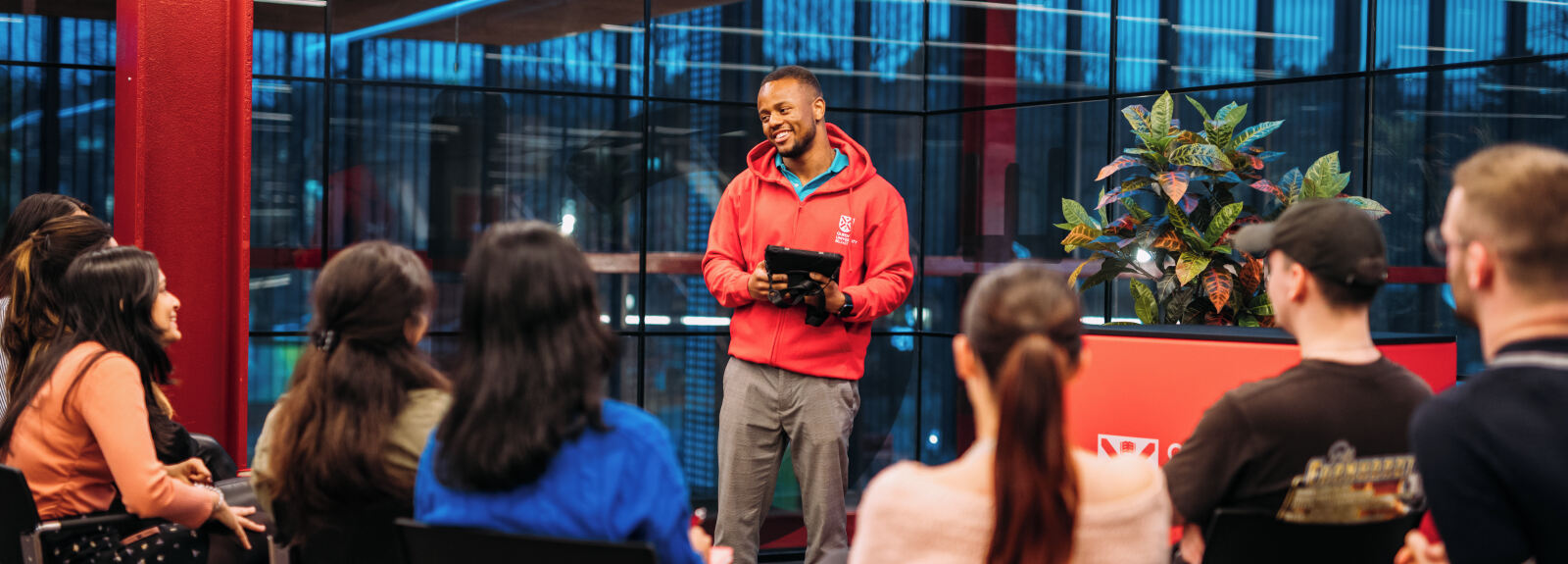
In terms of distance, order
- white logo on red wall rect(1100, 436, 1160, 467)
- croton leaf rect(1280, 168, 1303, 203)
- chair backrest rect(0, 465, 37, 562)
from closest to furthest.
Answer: chair backrest rect(0, 465, 37, 562) < white logo on red wall rect(1100, 436, 1160, 467) < croton leaf rect(1280, 168, 1303, 203)

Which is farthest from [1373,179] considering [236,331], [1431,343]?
[236,331]

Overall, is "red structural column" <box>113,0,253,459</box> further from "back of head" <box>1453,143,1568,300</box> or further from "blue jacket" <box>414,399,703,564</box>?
"back of head" <box>1453,143,1568,300</box>

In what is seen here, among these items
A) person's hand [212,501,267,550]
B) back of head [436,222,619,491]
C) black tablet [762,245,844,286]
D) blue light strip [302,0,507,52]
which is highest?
blue light strip [302,0,507,52]

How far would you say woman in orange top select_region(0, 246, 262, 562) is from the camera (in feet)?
7.67

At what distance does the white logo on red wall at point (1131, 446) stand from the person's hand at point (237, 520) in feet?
6.81

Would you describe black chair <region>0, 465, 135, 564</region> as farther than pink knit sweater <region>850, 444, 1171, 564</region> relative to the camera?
Yes

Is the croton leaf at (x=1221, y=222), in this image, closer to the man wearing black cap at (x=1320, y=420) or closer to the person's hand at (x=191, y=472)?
the man wearing black cap at (x=1320, y=420)

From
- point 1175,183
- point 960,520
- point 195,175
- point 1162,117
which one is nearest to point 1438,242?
point 960,520

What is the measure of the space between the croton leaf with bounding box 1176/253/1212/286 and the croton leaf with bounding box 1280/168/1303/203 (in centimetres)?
34

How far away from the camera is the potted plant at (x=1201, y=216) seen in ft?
12.0

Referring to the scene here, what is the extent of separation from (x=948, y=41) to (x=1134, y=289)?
2.02 m

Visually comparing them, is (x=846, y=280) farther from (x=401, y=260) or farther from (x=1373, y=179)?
(x=1373, y=179)

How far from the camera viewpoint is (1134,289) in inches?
158

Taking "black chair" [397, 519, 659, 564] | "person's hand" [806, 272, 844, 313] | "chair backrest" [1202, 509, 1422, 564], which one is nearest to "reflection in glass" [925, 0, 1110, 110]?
"person's hand" [806, 272, 844, 313]
